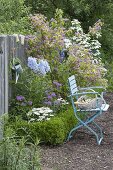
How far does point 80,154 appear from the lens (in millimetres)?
6785

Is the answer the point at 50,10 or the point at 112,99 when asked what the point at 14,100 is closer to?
the point at 112,99

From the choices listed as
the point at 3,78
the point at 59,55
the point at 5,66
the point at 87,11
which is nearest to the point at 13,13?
the point at 59,55

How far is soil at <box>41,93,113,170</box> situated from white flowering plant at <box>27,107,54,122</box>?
493 millimetres

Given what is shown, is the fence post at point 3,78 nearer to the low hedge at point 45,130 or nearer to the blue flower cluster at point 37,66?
the low hedge at point 45,130

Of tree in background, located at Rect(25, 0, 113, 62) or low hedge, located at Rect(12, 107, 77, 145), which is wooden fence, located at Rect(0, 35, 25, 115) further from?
tree in background, located at Rect(25, 0, 113, 62)

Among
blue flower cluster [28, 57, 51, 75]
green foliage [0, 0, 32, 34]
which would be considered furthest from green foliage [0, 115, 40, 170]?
green foliage [0, 0, 32, 34]

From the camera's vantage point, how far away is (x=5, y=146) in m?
4.33

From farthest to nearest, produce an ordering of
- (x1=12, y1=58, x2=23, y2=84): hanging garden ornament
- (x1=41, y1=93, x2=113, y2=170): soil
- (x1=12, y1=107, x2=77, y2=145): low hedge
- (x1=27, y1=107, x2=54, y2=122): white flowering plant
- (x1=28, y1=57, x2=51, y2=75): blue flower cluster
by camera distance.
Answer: (x1=28, y1=57, x2=51, y2=75): blue flower cluster → (x1=12, y1=58, x2=23, y2=84): hanging garden ornament → (x1=27, y1=107, x2=54, y2=122): white flowering plant → (x1=12, y1=107, x2=77, y2=145): low hedge → (x1=41, y1=93, x2=113, y2=170): soil

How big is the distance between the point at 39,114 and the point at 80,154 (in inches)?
41.9

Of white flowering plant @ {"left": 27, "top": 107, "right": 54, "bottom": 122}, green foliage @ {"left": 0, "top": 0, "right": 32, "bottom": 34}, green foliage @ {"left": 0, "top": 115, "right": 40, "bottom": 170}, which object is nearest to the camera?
green foliage @ {"left": 0, "top": 115, "right": 40, "bottom": 170}

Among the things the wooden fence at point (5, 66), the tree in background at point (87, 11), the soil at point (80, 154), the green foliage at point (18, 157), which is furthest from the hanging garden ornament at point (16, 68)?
the tree in background at point (87, 11)

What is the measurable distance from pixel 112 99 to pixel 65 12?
6578 mm

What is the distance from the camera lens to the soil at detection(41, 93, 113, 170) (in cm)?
621

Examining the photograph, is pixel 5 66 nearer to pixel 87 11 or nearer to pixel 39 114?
pixel 39 114
